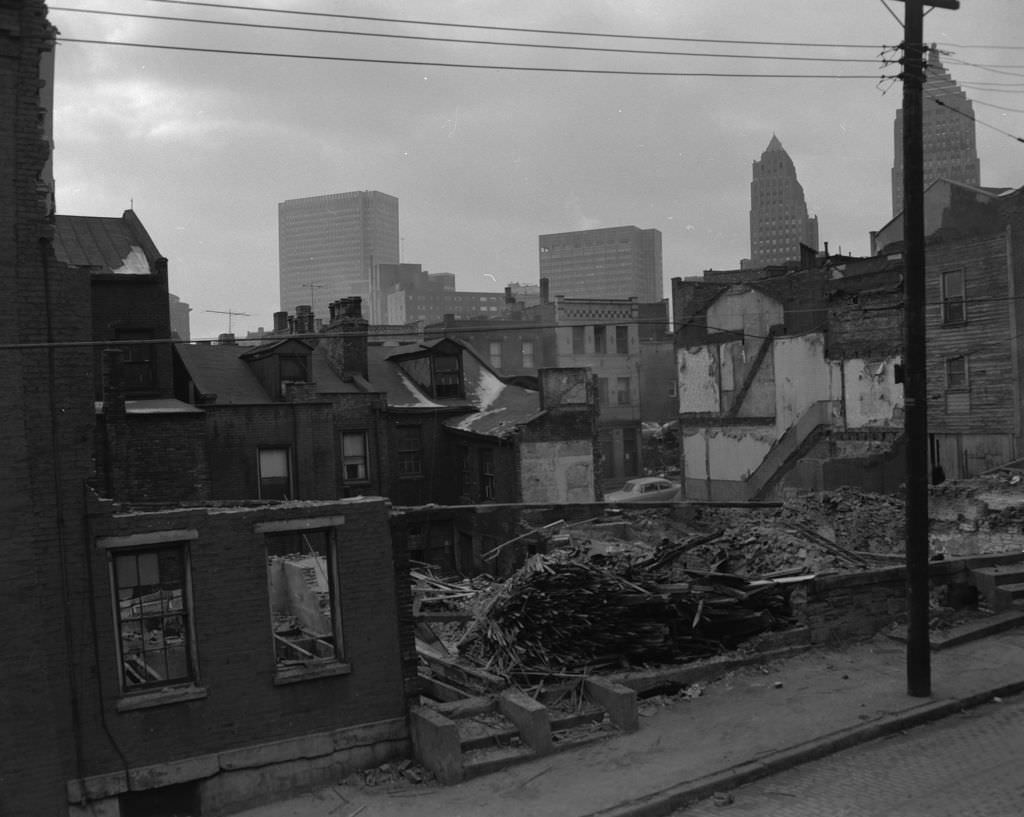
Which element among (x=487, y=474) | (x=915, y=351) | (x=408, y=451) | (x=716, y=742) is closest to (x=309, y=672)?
(x=716, y=742)

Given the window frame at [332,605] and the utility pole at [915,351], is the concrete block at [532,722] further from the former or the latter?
the utility pole at [915,351]

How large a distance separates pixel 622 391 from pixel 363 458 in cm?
2902

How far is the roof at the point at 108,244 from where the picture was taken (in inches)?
1179

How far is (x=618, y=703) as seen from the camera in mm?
13180

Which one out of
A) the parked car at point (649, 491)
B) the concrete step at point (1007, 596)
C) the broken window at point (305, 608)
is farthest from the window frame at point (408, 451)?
the concrete step at point (1007, 596)

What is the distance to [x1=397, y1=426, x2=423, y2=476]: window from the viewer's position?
34.5 m

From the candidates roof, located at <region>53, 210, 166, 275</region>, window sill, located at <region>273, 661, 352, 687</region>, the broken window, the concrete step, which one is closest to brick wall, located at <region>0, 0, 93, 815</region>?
window sill, located at <region>273, 661, 352, 687</region>

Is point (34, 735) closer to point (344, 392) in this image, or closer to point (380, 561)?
point (380, 561)

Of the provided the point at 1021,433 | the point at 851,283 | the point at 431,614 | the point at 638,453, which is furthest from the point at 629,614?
the point at 638,453

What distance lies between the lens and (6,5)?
11.9 m

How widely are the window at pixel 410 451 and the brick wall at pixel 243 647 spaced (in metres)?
21.0

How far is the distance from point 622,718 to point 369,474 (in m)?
21.6

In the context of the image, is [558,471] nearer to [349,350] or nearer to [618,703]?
[349,350]

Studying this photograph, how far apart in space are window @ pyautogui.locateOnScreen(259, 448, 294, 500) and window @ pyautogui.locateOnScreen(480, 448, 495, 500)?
674 cm
